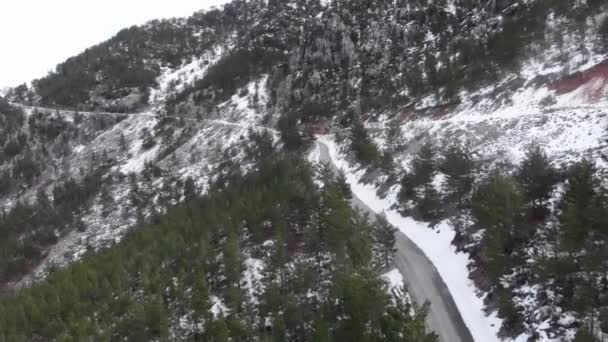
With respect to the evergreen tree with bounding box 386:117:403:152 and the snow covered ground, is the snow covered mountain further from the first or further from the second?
the evergreen tree with bounding box 386:117:403:152

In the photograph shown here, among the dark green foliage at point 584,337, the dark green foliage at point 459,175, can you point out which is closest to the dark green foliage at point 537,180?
the dark green foliage at point 459,175

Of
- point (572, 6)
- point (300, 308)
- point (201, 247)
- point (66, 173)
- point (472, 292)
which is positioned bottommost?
point (472, 292)

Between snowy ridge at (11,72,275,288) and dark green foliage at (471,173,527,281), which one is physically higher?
snowy ridge at (11,72,275,288)

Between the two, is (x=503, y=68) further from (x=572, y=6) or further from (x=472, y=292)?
(x=472, y=292)

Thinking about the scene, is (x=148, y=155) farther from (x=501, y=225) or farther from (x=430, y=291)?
(x=501, y=225)

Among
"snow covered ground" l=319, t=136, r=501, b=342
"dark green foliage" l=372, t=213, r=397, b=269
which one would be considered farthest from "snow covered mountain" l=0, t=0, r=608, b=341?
"dark green foliage" l=372, t=213, r=397, b=269

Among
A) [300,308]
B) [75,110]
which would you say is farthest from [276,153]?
[75,110]

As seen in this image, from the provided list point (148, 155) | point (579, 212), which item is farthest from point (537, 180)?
point (148, 155)
